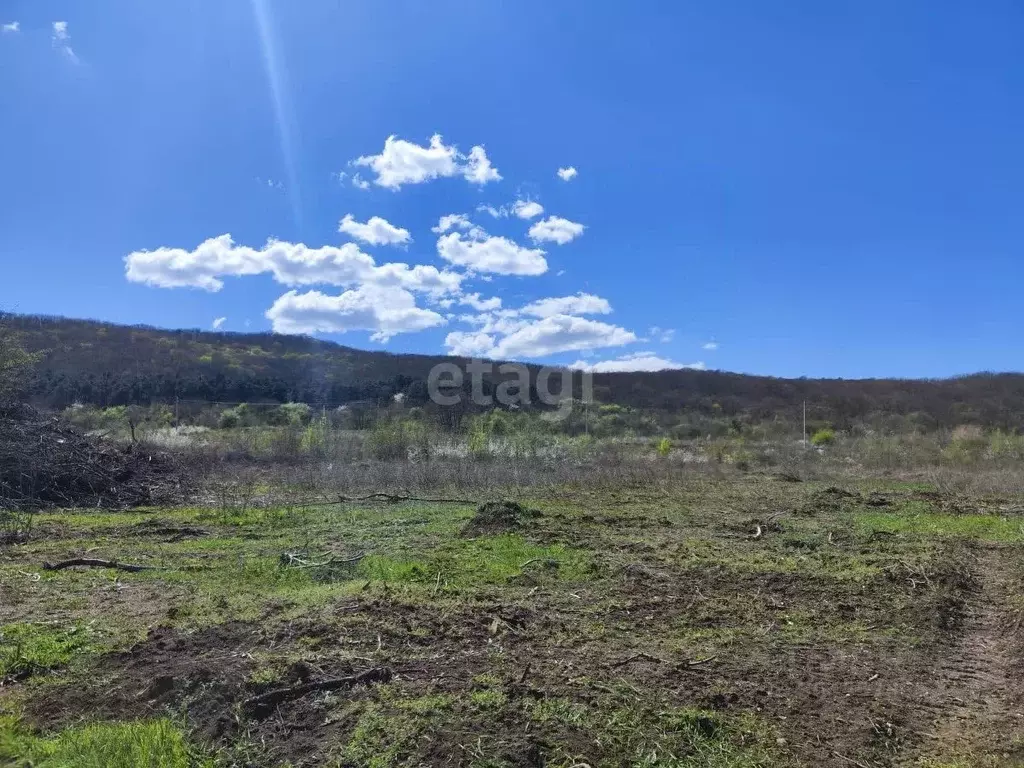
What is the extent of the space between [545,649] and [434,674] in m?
0.91

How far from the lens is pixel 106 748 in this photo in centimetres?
346

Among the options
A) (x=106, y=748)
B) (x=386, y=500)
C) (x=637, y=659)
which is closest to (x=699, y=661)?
(x=637, y=659)

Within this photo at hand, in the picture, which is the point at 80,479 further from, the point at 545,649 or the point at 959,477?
the point at 959,477

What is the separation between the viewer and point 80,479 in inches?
551

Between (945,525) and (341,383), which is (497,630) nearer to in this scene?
(945,525)

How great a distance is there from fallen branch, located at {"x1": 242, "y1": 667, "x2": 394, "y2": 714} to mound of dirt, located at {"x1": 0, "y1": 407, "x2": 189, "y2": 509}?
10.1 m

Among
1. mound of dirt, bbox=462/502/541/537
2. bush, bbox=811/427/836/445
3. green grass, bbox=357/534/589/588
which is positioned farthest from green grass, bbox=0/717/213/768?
bush, bbox=811/427/836/445

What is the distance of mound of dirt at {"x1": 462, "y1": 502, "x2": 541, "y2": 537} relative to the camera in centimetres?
995

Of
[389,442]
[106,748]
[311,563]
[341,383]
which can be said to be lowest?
[311,563]

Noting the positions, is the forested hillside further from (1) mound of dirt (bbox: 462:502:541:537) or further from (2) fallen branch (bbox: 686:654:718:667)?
(2) fallen branch (bbox: 686:654:718:667)

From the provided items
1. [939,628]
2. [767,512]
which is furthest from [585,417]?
[939,628]

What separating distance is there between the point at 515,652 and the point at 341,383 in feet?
149

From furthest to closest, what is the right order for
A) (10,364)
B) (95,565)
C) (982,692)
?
(10,364), (95,565), (982,692)

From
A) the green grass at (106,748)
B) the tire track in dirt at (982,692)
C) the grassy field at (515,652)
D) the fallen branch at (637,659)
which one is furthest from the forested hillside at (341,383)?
the green grass at (106,748)
